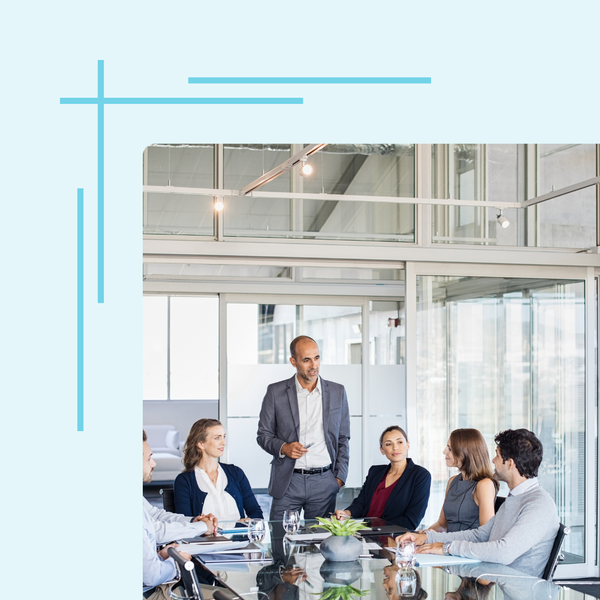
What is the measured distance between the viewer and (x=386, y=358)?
7371mm

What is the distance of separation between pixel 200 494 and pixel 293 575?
54.9 inches

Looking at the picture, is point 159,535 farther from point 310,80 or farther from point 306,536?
point 310,80

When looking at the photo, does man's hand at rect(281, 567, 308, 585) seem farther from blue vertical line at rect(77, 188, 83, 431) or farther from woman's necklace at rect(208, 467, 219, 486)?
blue vertical line at rect(77, 188, 83, 431)

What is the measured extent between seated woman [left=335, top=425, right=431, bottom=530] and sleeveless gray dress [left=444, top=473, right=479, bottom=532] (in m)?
0.16

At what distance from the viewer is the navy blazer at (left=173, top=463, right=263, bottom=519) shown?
13.6 feet

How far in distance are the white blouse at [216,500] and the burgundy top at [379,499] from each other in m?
0.76

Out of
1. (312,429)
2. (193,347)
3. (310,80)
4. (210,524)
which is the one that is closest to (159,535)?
(210,524)

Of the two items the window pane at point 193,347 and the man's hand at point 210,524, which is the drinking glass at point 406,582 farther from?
the window pane at point 193,347

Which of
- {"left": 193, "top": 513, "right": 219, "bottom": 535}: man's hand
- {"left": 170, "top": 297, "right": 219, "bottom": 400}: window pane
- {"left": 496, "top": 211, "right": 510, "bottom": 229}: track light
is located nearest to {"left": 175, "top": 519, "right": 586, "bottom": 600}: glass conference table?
{"left": 193, "top": 513, "right": 219, "bottom": 535}: man's hand

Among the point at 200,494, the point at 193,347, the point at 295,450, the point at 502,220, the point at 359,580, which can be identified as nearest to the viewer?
the point at 359,580

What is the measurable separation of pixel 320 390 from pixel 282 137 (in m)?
3.36

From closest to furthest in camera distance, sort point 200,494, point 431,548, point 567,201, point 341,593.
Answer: point 341,593, point 431,548, point 200,494, point 567,201

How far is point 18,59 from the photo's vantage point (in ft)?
4.85

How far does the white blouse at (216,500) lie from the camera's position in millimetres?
4168
